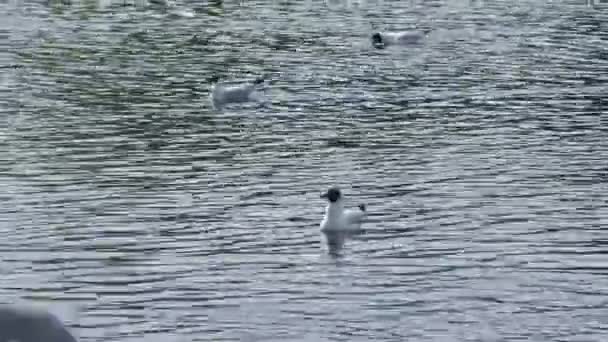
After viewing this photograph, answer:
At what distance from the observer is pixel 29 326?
11.9 m

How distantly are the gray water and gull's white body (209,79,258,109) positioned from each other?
40.3 inches

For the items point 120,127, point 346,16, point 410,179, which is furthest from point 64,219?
point 346,16

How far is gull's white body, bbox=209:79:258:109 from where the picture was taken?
50562 mm

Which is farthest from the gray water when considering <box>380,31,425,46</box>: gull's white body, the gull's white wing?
<box>380,31,425,46</box>: gull's white body

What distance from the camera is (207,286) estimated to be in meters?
27.0

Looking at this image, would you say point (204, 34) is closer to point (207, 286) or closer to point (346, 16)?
point (346, 16)

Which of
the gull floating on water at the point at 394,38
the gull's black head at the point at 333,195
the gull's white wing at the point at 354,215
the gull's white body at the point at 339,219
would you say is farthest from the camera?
the gull floating on water at the point at 394,38

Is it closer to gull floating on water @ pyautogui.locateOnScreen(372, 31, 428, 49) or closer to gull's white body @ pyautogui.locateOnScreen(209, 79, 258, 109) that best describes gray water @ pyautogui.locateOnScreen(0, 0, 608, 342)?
gull's white body @ pyautogui.locateOnScreen(209, 79, 258, 109)

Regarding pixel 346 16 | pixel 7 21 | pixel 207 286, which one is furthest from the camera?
pixel 346 16

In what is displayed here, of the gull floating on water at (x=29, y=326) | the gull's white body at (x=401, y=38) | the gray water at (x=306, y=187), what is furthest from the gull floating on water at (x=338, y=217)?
the gull's white body at (x=401, y=38)

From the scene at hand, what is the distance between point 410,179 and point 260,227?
21.4 feet

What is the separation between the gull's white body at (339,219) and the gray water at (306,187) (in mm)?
372

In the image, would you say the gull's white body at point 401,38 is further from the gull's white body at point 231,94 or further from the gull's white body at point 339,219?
the gull's white body at point 339,219

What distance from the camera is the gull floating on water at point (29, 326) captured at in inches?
464
